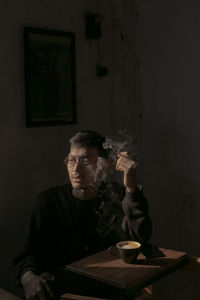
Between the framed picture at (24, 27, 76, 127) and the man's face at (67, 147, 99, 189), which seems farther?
the framed picture at (24, 27, 76, 127)

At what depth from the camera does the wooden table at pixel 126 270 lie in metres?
1.80

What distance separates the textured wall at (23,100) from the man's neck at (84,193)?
0.44m

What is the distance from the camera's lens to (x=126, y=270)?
6.35 ft

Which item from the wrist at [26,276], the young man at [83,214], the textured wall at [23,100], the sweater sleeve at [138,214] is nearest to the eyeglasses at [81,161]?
the young man at [83,214]

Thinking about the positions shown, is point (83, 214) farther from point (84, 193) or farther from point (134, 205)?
point (134, 205)

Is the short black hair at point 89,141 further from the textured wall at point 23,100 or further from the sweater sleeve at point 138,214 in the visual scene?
the textured wall at point 23,100

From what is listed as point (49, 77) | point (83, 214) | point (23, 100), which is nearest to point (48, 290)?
point (83, 214)

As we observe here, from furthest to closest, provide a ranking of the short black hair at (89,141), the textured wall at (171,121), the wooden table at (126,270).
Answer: the textured wall at (171,121)
the short black hair at (89,141)
the wooden table at (126,270)

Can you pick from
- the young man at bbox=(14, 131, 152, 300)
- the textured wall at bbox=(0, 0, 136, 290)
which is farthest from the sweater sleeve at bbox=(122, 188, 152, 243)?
the textured wall at bbox=(0, 0, 136, 290)

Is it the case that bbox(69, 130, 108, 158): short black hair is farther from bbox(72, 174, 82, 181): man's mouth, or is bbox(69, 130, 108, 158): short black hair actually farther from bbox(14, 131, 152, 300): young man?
bbox(72, 174, 82, 181): man's mouth

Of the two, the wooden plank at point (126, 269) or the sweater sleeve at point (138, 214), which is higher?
the sweater sleeve at point (138, 214)

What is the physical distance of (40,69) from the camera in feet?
8.73

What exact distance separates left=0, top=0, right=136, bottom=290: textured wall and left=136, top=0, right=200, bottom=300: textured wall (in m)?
0.16

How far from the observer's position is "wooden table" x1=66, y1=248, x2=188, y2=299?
5.91 ft
